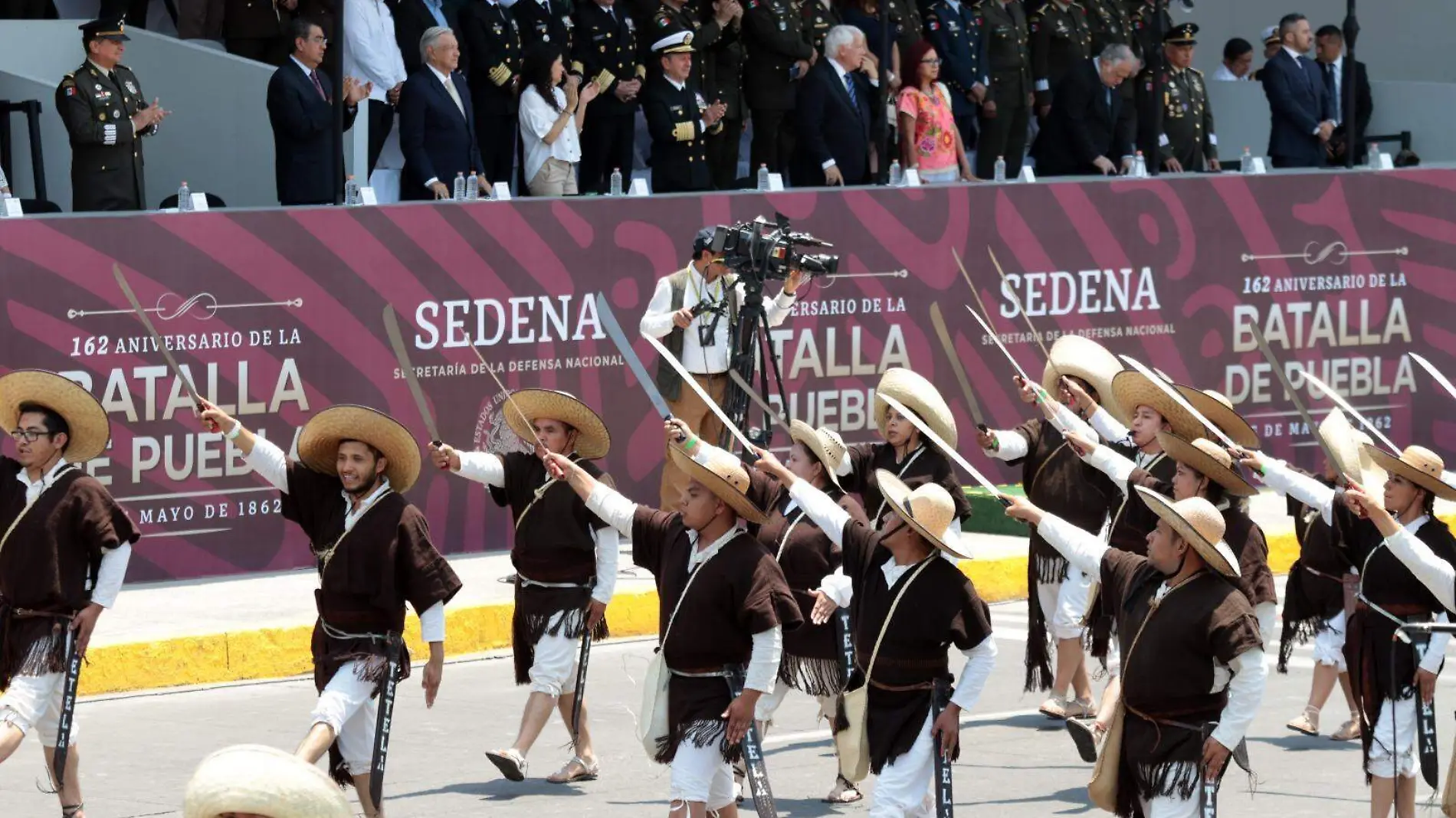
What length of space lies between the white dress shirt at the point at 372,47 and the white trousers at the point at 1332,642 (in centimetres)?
780

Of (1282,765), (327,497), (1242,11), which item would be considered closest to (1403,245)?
(1242,11)

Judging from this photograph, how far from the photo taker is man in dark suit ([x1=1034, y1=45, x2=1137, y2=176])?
20.2 metres

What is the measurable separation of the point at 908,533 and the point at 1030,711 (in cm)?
389

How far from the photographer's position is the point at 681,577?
863 centimetres

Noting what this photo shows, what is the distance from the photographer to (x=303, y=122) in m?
15.5

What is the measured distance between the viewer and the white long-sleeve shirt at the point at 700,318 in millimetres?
14633

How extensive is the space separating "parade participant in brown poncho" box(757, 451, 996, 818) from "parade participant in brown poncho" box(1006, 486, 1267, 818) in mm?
519

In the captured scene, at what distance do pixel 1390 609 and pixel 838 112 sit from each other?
969 centimetres

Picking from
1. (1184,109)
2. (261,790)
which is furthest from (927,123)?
(261,790)

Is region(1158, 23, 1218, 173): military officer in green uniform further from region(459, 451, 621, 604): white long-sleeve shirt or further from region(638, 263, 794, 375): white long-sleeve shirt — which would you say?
region(459, 451, 621, 604): white long-sleeve shirt

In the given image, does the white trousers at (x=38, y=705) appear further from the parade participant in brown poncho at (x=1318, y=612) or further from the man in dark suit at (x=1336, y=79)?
the man in dark suit at (x=1336, y=79)

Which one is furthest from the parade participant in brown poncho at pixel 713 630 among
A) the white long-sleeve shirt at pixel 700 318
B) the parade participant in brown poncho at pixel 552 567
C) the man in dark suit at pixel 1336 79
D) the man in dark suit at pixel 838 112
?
the man in dark suit at pixel 1336 79

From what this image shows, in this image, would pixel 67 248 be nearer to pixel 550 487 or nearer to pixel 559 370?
pixel 559 370

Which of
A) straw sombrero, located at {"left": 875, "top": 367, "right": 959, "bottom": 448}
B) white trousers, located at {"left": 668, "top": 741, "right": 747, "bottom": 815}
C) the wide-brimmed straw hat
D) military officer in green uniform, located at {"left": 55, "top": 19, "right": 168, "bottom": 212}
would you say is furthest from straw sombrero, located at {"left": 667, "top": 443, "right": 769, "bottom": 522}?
military officer in green uniform, located at {"left": 55, "top": 19, "right": 168, "bottom": 212}
